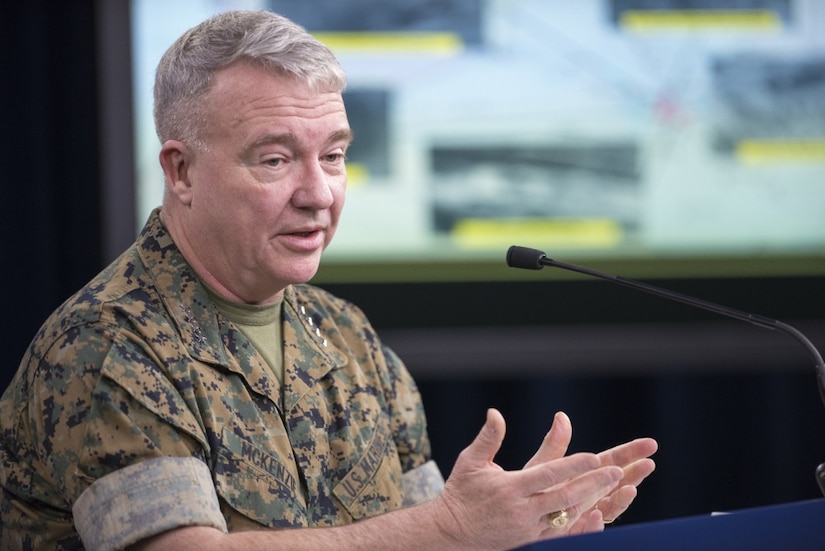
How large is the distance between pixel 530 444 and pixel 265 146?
6.79ft

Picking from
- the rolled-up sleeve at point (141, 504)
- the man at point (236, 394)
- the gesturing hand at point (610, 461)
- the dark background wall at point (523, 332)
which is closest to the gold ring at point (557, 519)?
the man at point (236, 394)

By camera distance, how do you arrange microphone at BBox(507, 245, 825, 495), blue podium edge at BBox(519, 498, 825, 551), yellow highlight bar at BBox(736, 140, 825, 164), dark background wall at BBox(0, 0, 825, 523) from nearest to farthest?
blue podium edge at BBox(519, 498, 825, 551) < microphone at BBox(507, 245, 825, 495) < dark background wall at BBox(0, 0, 825, 523) < yellow highlight bar at BBox(736, 140, 825, 164)

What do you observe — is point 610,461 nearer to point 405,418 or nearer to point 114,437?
point 405,418

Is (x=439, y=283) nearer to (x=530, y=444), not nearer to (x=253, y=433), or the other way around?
(x=530, y=444)

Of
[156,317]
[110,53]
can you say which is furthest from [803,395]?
[156,317]

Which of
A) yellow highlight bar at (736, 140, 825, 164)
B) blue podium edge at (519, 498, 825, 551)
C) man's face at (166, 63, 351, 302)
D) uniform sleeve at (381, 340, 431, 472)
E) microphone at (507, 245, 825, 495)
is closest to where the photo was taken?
blue podium edge at (519, 498, 825, 551)

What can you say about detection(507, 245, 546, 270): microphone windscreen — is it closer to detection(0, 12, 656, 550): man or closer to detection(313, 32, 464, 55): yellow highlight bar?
detection(0, 12, 656, 550): man

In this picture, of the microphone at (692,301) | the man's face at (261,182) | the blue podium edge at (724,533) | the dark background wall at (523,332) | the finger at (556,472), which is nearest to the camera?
the blue podium edge at (724,533)

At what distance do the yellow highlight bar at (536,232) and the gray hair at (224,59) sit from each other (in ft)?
5.70

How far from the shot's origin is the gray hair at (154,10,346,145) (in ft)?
5.71

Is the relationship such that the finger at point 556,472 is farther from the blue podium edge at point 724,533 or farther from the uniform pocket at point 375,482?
the uniform pocket at point 375,482

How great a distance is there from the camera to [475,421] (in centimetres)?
362

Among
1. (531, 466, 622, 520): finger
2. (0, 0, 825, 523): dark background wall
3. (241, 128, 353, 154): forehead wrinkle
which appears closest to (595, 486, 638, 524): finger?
(531, 466, 622, 520): finger

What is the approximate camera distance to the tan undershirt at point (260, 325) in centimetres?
182
